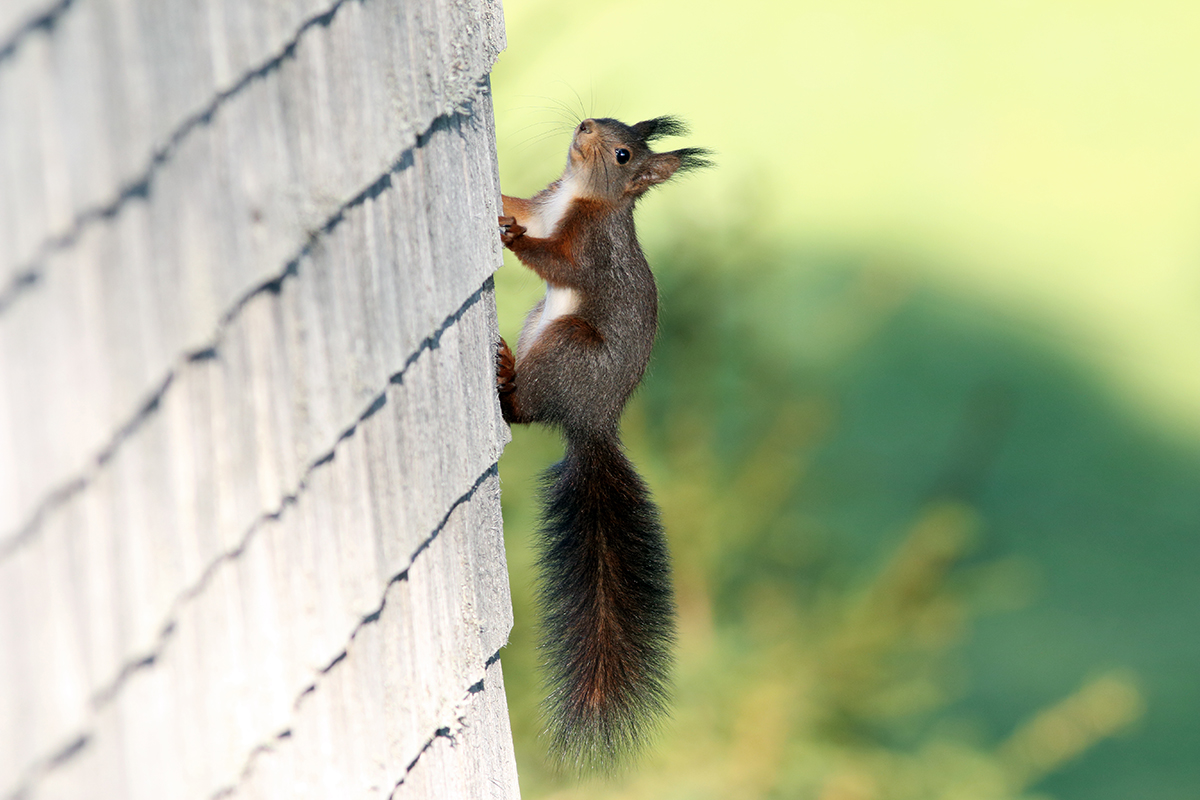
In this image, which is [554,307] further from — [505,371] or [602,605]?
[602,605]

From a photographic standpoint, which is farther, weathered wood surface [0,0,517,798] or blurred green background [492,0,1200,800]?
blurred green background [492,0,1200,800]

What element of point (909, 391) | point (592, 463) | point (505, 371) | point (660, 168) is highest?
point (909, 391)

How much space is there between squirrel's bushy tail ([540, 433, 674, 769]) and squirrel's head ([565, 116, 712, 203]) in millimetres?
626

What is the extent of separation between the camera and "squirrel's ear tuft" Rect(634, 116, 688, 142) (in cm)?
210

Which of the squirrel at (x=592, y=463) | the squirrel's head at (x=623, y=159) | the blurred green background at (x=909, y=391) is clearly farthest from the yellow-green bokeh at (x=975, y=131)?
the squirrel at (x=592, y=463)

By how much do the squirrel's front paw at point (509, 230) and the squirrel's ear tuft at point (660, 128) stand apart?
50 cm

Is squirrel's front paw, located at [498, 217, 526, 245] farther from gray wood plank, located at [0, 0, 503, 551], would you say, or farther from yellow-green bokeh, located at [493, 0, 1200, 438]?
yellow-green bokeh, located at [493, 0, 1200, 438]

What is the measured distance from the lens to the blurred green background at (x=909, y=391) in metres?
2.50

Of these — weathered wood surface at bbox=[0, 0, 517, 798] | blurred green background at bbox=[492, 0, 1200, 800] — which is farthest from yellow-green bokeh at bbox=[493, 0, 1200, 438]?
weathered wood surface at bbox=[0, 0, 517, 798]

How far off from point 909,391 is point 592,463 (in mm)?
3937

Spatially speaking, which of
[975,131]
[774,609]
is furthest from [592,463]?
[975,131]

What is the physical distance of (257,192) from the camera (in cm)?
75

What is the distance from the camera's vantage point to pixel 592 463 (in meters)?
1.60

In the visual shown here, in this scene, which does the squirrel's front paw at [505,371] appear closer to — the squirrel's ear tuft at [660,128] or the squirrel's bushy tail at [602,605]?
the squirrel's bushy tail at [602,605]
